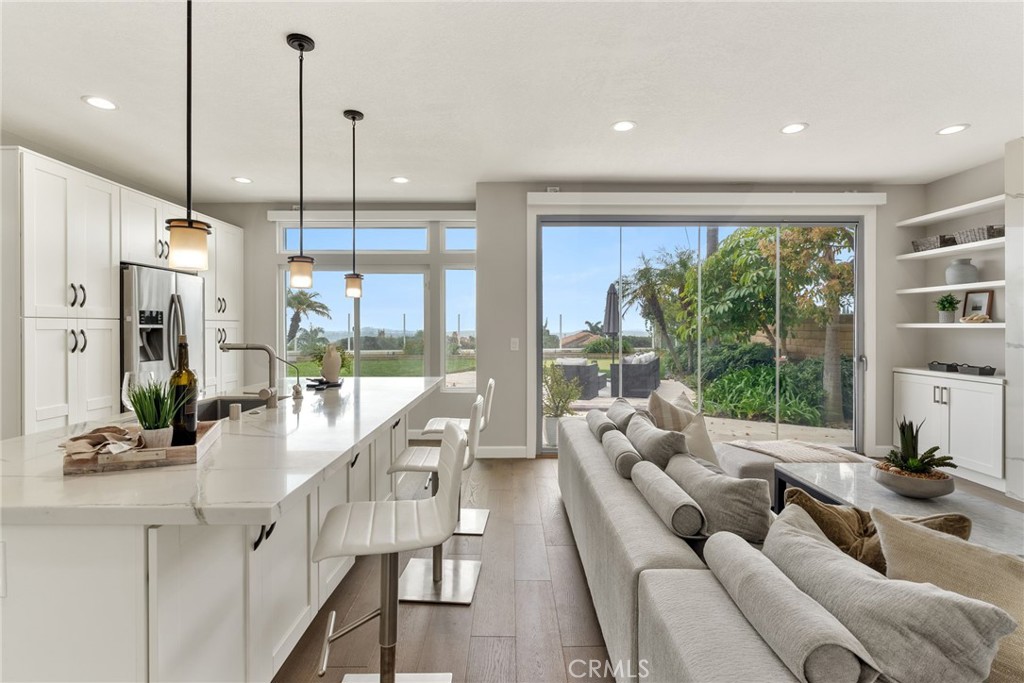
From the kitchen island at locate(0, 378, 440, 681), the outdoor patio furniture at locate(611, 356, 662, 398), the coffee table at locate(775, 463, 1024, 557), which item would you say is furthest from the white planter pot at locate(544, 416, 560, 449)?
the kitchen island at locate(0, 378, 440, 681)

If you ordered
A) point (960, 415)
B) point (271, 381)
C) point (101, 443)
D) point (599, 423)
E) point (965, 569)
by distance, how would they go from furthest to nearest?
point (960, 415)
point (599, 423)
point (271, 381)
point (101, 443)
point (965, 569)

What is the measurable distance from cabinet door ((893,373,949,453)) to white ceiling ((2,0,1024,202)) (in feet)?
6.29

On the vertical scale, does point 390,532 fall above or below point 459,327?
below

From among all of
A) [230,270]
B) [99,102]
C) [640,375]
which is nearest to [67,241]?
[99,102]

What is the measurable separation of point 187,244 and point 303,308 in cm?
421

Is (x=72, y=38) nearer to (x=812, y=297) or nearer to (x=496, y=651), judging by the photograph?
(x=496, y=651)

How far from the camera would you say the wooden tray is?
128 centimetres

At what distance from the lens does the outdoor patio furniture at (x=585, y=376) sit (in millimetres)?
5062

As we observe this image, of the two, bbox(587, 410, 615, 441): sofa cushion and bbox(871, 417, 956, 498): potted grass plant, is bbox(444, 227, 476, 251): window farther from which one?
bbox(871, 417, 956, 498): potted grass plant

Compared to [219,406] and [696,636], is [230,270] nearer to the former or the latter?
[219,406]

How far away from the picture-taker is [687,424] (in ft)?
A: 9.39

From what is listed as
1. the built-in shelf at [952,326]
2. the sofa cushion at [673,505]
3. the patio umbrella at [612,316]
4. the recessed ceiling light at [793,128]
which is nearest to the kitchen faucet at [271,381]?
the sofa cushion at [673,505]

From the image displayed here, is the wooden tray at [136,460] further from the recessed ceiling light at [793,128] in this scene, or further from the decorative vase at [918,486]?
the recessed ceiling light at [793,128]

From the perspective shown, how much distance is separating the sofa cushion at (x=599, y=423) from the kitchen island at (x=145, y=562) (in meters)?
Answer: 1.50
